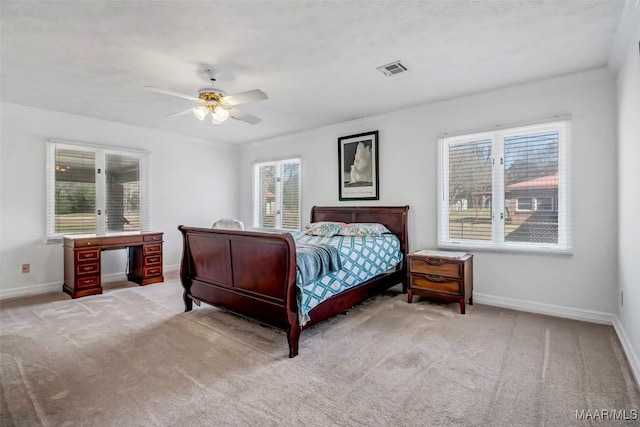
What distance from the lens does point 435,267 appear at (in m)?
3.63

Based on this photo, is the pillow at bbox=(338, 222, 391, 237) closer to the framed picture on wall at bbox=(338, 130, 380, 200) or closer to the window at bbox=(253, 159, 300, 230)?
the framed picture on wall at bbox=(338, 130, 380, 200)

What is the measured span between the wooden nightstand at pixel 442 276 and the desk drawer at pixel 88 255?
4.19 meters

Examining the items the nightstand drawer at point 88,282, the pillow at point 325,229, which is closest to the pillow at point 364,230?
the pillow at point 325,229

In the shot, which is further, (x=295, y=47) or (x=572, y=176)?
(x=572, y=176)

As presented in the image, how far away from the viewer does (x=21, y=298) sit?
412 centimetres

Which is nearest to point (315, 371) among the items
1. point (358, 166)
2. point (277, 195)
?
point (358, 166)

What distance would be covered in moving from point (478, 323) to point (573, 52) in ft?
8.68

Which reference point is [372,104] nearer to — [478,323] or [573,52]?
[573,52]

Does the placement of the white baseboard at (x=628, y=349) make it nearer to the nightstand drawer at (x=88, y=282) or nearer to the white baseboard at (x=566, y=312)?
the white baseboard at (x=566, y=312)

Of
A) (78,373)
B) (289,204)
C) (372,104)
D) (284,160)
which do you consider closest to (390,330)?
(78,373)

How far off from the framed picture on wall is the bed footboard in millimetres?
2504

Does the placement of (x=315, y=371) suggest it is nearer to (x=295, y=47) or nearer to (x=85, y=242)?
(x=295, y=47)

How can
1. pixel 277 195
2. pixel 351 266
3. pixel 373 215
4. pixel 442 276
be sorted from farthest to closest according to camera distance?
pixel 277 195 → pixel 373 215 → pixel 442 276 → pixel 351 266

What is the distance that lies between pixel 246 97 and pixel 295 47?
62 centimetres
